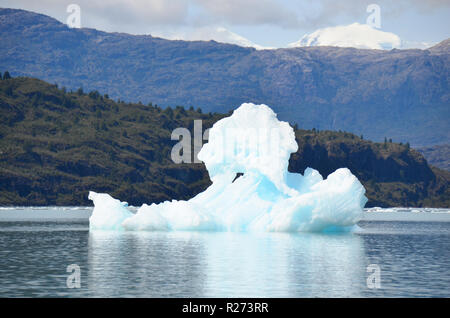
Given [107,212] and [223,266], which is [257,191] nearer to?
[107,212]

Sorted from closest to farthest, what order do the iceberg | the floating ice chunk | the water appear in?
1. the water
2. the iceberg
3. the floating ice chunk

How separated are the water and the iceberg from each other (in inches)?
79.4

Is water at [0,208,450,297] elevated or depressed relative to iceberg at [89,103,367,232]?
depressed

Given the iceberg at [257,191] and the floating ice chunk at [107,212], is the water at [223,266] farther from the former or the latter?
the floating ice chunk at [107,212]

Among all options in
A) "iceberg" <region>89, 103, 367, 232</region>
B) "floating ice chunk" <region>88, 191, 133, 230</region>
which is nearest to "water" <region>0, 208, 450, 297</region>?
"iceberg" <region>89, 103, 367, 232</region>

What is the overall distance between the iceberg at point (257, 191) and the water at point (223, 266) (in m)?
2.02

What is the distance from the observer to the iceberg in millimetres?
73500

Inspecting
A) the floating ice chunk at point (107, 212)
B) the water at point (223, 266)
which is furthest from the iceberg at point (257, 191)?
Answer: the water at point (223, 266)

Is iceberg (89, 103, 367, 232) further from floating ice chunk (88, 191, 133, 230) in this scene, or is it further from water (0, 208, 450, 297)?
water (0, 208, 450, 297)

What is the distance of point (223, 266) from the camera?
4869 cm

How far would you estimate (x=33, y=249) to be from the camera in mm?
62094

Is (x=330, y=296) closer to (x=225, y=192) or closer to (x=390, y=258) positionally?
(x=390, y=258)

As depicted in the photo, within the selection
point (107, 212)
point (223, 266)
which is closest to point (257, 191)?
point (107, 212)

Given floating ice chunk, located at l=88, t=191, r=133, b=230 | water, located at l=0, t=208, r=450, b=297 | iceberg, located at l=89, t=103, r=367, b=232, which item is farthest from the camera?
floating ice chunk, located at l=88, t=191, r=133, b=230
